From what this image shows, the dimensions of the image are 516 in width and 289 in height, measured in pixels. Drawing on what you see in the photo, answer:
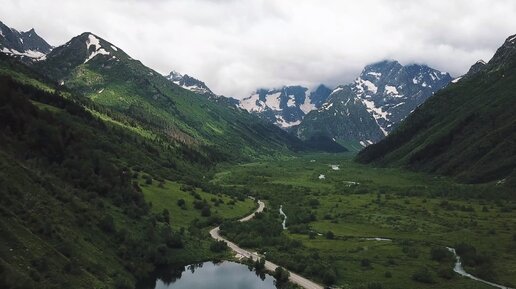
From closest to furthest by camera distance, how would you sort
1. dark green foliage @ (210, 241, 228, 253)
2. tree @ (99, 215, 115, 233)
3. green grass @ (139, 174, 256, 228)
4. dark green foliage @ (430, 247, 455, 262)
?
1. tree @ (99, 215, 115, 233)
2. dark green foliage @ (430, 247, 455, 262)
3. dark green foliage @ (210, 241, 228, 253)
4. green grass @ (139, 174, 256, 228)

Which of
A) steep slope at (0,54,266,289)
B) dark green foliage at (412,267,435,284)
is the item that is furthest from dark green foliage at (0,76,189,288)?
dark green foliage at (412,267,435,284)

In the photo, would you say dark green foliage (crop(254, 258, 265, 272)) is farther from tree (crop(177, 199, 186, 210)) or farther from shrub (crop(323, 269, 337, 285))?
tree (crop(177, 199, 186, 210))

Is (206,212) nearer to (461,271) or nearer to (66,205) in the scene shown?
(66,205)

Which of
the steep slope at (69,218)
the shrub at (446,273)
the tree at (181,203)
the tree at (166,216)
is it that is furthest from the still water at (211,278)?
the tree at (181,203)

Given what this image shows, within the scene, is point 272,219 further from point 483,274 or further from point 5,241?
point 5,241

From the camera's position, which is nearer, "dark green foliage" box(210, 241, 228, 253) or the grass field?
the grass field

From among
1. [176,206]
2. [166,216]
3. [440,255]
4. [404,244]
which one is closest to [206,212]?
[176,206]

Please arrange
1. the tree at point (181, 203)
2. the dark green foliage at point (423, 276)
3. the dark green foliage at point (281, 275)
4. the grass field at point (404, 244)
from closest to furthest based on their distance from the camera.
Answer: the dark green foliage at point (423, 276) → the grass field at point (404, 244) → the dark green foliage at point (281, 275) → the tree at point (181, 203)

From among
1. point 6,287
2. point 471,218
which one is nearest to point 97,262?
point 6,287

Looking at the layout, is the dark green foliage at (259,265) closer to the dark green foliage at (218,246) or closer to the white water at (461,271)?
the dark green foliage at (218,246)

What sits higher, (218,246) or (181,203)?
(181,203)
